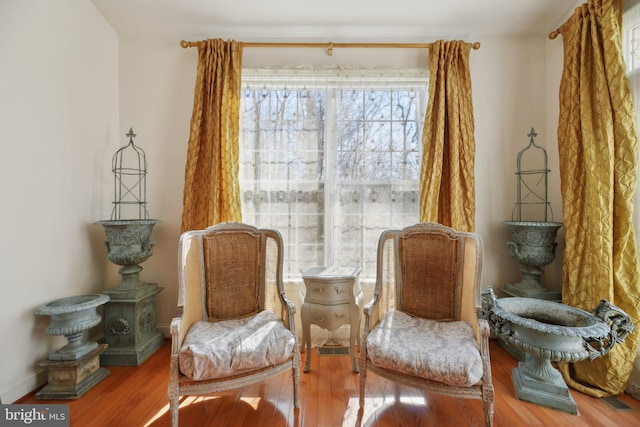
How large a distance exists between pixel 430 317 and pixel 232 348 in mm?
1264

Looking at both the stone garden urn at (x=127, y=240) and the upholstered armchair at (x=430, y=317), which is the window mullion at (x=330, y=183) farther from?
the stone garden urn at (x=127, y=240)

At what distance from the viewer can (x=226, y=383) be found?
1525 mm

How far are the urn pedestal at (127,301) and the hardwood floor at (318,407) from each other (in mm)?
221

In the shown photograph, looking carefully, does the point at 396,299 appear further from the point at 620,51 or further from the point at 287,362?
the point at 620,51

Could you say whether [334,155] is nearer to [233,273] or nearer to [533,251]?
[233,273]

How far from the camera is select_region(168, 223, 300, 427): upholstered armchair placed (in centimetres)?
149

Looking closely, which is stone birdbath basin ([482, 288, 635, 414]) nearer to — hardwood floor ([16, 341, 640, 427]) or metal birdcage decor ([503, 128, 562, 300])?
Result: hardwood floor ([16, 341, 640, 427])

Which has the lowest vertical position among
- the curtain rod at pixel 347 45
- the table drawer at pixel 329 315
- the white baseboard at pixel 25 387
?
the white baseboard at pixel 25 387

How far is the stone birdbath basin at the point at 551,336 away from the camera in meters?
1.64

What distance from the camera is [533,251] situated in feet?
7.41

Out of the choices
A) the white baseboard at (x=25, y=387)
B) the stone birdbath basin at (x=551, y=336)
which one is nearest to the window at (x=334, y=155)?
the stone birdbath basin at (x=551, y=336)

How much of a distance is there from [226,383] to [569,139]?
9.17ft

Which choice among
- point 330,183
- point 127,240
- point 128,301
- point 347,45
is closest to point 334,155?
point 330,183

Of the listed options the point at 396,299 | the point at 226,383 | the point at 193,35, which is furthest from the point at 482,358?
the point at 193,35
